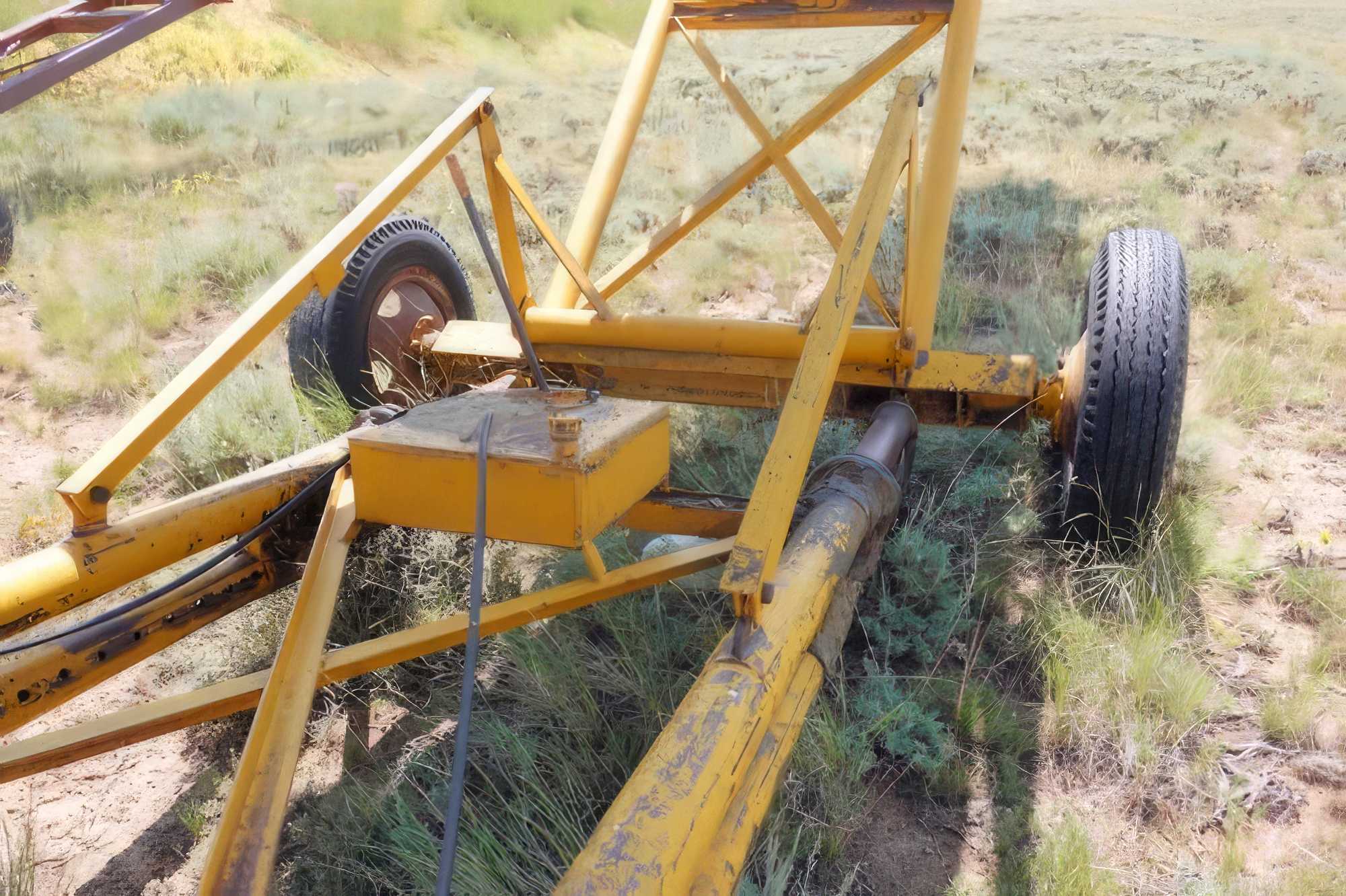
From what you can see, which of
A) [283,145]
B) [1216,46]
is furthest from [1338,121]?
[283,145]

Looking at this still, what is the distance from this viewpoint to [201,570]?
7.51 feet

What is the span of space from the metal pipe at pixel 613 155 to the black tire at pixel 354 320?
0.64 metres

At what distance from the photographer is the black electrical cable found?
1.96 metres

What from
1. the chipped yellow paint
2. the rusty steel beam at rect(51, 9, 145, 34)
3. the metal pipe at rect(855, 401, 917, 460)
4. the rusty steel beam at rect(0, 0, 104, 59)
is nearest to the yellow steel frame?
the chipped yellow paint

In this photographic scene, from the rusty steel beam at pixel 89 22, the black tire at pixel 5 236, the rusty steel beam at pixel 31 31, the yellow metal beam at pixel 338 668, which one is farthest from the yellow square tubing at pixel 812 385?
the black tire at pixel 5 236

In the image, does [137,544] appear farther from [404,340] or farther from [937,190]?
[937,190]

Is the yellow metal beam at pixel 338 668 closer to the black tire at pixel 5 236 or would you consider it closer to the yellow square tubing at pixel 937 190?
the yellow square tubing at pixel 937 190

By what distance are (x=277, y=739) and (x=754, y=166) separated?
3.04 meters

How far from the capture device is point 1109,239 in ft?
11.8

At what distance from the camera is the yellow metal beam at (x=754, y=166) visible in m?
3.95

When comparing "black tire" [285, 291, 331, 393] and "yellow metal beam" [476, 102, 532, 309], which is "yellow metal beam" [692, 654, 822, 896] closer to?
"yellow metal beam" [476, 102, 532, 309]

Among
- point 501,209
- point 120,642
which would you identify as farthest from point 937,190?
point 120,642

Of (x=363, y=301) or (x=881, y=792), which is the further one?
(x=363, y=301)

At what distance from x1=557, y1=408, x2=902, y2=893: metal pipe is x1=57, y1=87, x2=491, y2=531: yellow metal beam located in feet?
4.14
